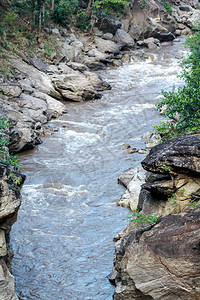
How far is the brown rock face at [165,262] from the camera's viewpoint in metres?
6.61

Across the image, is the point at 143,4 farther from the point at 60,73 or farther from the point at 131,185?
the point at 131,185

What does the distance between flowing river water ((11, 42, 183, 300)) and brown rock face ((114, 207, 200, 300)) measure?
5.95ft

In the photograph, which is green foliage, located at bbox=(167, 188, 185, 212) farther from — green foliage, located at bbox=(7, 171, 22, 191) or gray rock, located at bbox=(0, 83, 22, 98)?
gray rock, located at bbox=(0, 83, 22, 98)

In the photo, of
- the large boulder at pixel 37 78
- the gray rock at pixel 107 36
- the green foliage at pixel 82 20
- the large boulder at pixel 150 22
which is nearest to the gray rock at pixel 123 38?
the gray rock at pixel 107 36

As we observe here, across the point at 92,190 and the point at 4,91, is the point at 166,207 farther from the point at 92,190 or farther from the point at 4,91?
the point at 4,91

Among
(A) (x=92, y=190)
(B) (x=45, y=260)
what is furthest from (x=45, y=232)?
(A) (x=92, y=190)

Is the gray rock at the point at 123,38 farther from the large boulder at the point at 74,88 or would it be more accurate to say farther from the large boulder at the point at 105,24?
the large boulder at the point at 74,88

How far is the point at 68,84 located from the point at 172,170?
1868cm

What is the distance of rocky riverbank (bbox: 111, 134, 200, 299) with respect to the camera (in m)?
6.67

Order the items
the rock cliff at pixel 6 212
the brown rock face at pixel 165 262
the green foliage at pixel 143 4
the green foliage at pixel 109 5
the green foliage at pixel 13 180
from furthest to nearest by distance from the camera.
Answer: the green foliage at pixel 143 4 < the green foliage at pixel 109 5 < the green foliage at pixel 13 180 < the rock cliff at pixel 6 212 < the brown rock face at pixel 165 262

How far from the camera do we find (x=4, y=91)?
20672mm

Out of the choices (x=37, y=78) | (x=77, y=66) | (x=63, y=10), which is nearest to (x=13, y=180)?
(x=37, y=78)

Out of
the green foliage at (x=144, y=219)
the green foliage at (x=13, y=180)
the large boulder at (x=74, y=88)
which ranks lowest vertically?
the large boulder at (x=74, y=88)

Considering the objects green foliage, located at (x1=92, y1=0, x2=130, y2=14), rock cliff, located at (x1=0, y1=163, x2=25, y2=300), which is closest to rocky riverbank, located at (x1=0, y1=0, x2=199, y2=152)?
green foliage, located at (x1=92, y1=0, x2=130, y2=14)
